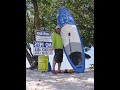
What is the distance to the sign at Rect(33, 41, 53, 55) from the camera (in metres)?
4.21

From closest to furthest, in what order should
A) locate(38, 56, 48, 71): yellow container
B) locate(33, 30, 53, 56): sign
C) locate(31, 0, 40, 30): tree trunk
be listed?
locate(33, 30, 53, 56): sign < locate(38, 56, 48, 71): yellow container < locate(31, 0, 40, 30): tree trunk

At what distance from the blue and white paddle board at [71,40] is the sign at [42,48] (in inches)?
8.9

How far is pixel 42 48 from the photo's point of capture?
14.0 feet

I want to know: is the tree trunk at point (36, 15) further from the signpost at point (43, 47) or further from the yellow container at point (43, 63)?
the yellow container at point (43, 63)

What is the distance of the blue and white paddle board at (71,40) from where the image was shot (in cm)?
423

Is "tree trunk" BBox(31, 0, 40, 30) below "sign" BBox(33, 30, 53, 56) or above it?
above

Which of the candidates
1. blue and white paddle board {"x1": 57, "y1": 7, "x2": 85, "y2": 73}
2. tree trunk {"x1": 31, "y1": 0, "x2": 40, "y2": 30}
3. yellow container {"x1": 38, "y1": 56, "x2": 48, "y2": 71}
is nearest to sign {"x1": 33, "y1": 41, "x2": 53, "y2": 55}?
yellow container {"x1": 38, "y1": 56, "x2": 48, "y2": 71}

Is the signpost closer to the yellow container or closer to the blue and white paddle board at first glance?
the yellow container

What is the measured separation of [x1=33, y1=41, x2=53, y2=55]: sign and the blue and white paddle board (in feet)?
0.74

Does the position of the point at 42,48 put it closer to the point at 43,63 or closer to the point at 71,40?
the point at 43,63
